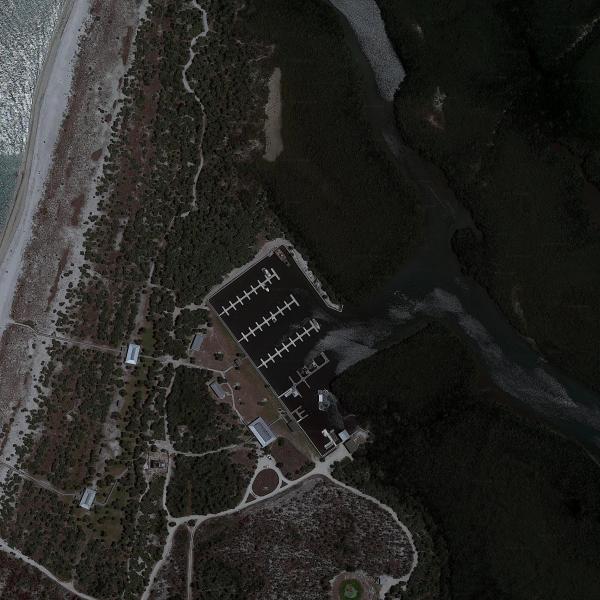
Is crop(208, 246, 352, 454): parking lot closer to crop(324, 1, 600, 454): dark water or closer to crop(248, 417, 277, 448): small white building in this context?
crop(324, 1, 600, 454): dark water

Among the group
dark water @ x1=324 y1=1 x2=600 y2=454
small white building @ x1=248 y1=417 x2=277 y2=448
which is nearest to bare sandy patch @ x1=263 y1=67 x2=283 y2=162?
dark water @ x1=324 y1=1 x2=600 y2=454

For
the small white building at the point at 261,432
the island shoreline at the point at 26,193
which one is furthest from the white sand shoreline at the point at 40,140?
the small white building at the point at 261,432

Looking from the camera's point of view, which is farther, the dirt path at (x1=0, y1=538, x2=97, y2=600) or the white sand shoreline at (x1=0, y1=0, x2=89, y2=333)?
the white sand shoreline at (x1=0, y1=0, x2=89, y2=333)

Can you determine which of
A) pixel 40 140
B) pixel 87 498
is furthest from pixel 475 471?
pixel 40 140

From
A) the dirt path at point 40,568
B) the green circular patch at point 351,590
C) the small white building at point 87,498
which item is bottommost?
the green circular patch at point 351,590

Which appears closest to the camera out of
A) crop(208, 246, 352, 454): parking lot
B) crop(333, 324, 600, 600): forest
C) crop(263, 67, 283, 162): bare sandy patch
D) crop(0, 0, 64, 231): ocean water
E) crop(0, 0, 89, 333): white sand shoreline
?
crop(333, 324, 600, 600): forest

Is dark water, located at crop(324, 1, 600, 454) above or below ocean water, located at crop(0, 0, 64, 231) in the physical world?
below

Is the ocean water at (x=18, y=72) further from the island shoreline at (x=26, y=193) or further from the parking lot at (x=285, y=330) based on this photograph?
the parking lot at (x=285, y=330)
